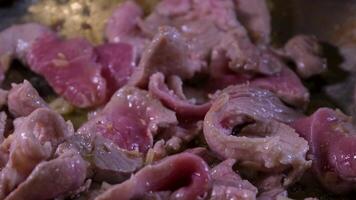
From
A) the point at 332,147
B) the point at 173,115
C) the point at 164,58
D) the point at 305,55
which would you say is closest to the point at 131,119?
the point at 173,115

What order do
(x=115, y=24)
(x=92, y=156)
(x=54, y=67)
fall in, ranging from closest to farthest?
(x=92, y=156), (x=54, y=67), (x=115, y=24)

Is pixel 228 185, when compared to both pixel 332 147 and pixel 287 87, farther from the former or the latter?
pixel 287 87

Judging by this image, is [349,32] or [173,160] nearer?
[173,160]

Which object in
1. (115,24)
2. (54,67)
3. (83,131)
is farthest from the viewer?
(115,24)

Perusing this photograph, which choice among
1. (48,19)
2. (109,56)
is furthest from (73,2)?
(109,56)

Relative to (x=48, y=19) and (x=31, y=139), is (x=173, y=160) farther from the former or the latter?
(x=48, y=19)

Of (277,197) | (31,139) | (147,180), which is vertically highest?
(31,139)

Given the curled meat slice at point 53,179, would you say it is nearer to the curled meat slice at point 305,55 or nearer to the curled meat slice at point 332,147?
the curled meat slice at point 332,147
